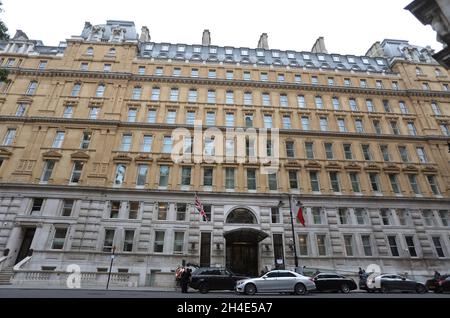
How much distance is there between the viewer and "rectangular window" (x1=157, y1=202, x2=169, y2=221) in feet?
86.4

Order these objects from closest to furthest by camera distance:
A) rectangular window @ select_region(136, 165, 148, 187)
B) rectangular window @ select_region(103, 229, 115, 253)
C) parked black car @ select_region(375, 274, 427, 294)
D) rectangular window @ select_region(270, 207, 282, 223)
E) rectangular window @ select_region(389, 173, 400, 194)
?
parked black car @ select_region(375, 274, 427, 294)
rectangular window @ select_region(103, 229, 115, 253)
rectangular window @ select_region(270, 207, 282, 223)
rectangular window @ select_region(136, 165, 148, 187)
rectangular window @ select_region(389, 173, 400, 194)

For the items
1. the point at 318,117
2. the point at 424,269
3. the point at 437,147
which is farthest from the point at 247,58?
the point at 424,269

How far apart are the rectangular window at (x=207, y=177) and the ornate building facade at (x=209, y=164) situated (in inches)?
5.6

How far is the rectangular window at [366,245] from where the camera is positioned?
26333mm

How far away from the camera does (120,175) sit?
1098 inches

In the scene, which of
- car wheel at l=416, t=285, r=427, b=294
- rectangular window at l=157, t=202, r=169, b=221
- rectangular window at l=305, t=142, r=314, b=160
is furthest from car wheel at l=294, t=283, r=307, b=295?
rectangular window at l=305, t=142, r=314, b=160

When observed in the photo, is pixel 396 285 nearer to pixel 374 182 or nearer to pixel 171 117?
pixel 374 182

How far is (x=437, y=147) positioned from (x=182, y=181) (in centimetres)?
3263

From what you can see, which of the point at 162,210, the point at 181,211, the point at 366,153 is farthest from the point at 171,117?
the point at 366,153

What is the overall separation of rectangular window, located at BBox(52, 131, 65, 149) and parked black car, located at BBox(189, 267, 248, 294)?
23.1 m

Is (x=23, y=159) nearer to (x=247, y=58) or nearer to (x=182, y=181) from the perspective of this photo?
(x=182, y=181)

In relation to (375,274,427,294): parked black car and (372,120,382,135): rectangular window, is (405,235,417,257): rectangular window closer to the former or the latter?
→ (375,274,427,294): parked black car

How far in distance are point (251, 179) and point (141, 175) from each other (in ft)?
41.4

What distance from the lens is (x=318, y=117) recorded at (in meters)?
33.8
